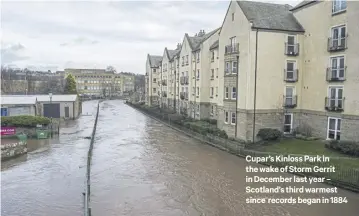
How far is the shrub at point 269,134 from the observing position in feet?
83.9

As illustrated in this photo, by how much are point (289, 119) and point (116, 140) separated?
54.6 ft

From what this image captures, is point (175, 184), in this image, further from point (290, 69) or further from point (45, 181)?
point (290, 69)

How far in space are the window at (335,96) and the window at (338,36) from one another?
3186mm

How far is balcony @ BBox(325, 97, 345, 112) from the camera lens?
22519mm

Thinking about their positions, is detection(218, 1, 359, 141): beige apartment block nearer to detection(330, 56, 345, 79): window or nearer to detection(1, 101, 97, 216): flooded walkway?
detection(330, 56, 345, 79): window

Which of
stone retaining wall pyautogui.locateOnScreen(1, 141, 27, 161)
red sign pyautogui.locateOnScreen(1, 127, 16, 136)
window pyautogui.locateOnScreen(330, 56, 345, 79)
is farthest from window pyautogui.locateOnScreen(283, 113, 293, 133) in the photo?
red sign pyautogui.locateOnScreen(1, 127, 16, 136)

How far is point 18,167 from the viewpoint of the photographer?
21.0 m

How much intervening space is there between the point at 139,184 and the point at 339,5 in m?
18.8

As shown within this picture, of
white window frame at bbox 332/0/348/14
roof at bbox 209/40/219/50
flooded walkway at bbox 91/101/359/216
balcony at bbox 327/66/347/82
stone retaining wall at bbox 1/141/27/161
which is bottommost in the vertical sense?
flooded walkway at bbox 91/101/359/216

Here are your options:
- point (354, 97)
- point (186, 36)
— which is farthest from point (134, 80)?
point (354, 97)

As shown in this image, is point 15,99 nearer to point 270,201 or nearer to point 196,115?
point 196,115

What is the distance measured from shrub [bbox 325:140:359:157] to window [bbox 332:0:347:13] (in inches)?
373

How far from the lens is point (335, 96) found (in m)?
23.3

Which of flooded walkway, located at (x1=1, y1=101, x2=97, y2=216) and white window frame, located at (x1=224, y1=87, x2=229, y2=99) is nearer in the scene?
flooded walkway, located at (x1=1, y1=101, x2=97, y2=216)
